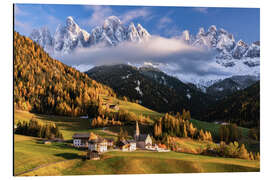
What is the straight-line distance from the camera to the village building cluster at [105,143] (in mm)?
19609

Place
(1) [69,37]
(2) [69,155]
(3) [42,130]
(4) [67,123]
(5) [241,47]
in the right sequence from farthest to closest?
(5) [241,47] < (1) [69,37] < (4) [67,123] < (3) [42,130] < (2) [69,155]

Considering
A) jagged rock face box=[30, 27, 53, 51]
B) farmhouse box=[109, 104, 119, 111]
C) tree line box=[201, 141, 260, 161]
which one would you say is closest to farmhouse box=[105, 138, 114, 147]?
farmhouse box=[109, 104, 119, 111]

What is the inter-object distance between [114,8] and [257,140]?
17538mm

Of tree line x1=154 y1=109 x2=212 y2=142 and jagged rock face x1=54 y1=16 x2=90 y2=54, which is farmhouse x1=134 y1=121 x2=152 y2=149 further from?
jagged rock face x1=54 y1=16 x2=90 y2=54

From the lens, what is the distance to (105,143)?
2034cm

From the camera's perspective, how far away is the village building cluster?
64.3 feet

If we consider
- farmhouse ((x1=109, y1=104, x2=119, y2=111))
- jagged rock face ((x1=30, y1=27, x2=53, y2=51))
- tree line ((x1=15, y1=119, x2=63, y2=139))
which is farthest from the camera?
farmhouse ((x1=109, y1=104, x2=119, y2=111))

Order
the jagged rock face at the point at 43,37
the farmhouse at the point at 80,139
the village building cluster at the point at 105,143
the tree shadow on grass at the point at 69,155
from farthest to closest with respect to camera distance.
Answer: the jagged rock face at the point at 43,37, the farmhouse at the point at 80,139, the village building cluster at the point at 105,143, the tree shadow on grass at the point at 69,155

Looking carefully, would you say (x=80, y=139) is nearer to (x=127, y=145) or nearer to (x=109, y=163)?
(x=109, y=163)

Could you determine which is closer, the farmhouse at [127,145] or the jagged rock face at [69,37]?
the farmhouse at [127,145]

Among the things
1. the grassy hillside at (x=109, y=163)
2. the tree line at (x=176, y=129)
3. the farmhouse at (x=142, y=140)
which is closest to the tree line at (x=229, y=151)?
the grassy hillside at (x=109, y=163)

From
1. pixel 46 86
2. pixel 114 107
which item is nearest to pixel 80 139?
pixel 114 107

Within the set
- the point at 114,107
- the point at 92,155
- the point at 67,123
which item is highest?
the point at 114,107

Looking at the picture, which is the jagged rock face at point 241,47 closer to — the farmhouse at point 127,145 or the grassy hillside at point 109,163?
the grassy hillside at point 109,163
